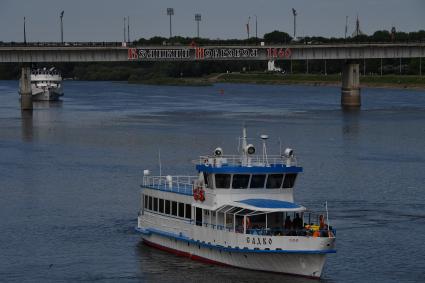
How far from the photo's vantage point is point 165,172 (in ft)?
288

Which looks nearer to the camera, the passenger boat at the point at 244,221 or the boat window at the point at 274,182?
the passenger boat at the point at 244,221

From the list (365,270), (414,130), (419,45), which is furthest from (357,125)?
(365,270)

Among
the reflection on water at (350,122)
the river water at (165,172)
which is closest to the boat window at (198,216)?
the river water at (165,172)

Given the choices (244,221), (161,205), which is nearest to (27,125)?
(161,205)

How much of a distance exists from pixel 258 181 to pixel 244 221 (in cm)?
272

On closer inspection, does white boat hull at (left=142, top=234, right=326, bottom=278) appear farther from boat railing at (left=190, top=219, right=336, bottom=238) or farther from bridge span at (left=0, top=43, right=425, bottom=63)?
bridge span at (left=0, top=43, right=425, bottom=63)

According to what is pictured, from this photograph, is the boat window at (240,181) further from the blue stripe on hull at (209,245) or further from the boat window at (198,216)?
the blue stripe on hull at (209,245)

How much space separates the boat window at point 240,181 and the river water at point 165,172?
4.03 meters

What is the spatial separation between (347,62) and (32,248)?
411 feet

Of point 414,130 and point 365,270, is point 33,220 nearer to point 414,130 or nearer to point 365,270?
point 365,270

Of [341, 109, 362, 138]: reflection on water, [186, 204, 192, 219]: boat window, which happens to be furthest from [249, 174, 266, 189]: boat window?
[341, 109, 362, 138]: reflection on water

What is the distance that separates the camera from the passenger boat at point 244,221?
175ft

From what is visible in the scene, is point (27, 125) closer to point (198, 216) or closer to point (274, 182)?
point (198, 216)

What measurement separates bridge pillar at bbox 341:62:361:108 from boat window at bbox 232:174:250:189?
12611 cm
